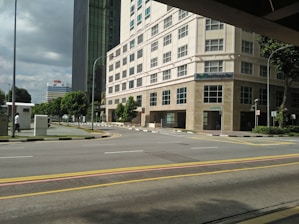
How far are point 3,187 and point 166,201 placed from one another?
11.9ft

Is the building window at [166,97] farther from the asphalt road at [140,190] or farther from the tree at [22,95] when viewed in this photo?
the tree at [22,95]

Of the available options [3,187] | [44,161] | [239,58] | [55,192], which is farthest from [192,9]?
[239,58]

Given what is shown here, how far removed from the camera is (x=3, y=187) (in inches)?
277

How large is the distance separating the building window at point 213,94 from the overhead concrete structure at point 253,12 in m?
36.8

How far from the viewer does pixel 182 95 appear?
168 feet

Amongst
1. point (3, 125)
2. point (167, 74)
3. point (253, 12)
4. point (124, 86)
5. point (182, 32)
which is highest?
point (182, 32)

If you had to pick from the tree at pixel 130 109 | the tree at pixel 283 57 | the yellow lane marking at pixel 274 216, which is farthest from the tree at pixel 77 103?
the yellow lane marking at pixel 274 216

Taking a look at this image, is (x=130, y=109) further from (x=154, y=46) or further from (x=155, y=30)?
(x=155, y=30)

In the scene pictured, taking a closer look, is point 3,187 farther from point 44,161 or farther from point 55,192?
point 44,161

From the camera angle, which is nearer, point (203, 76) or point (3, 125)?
point (3, 125)

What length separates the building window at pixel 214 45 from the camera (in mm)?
46688

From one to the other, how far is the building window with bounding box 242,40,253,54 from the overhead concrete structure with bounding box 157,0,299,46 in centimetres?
3893

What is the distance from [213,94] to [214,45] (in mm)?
7217

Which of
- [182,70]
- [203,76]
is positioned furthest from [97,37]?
[203,76]
